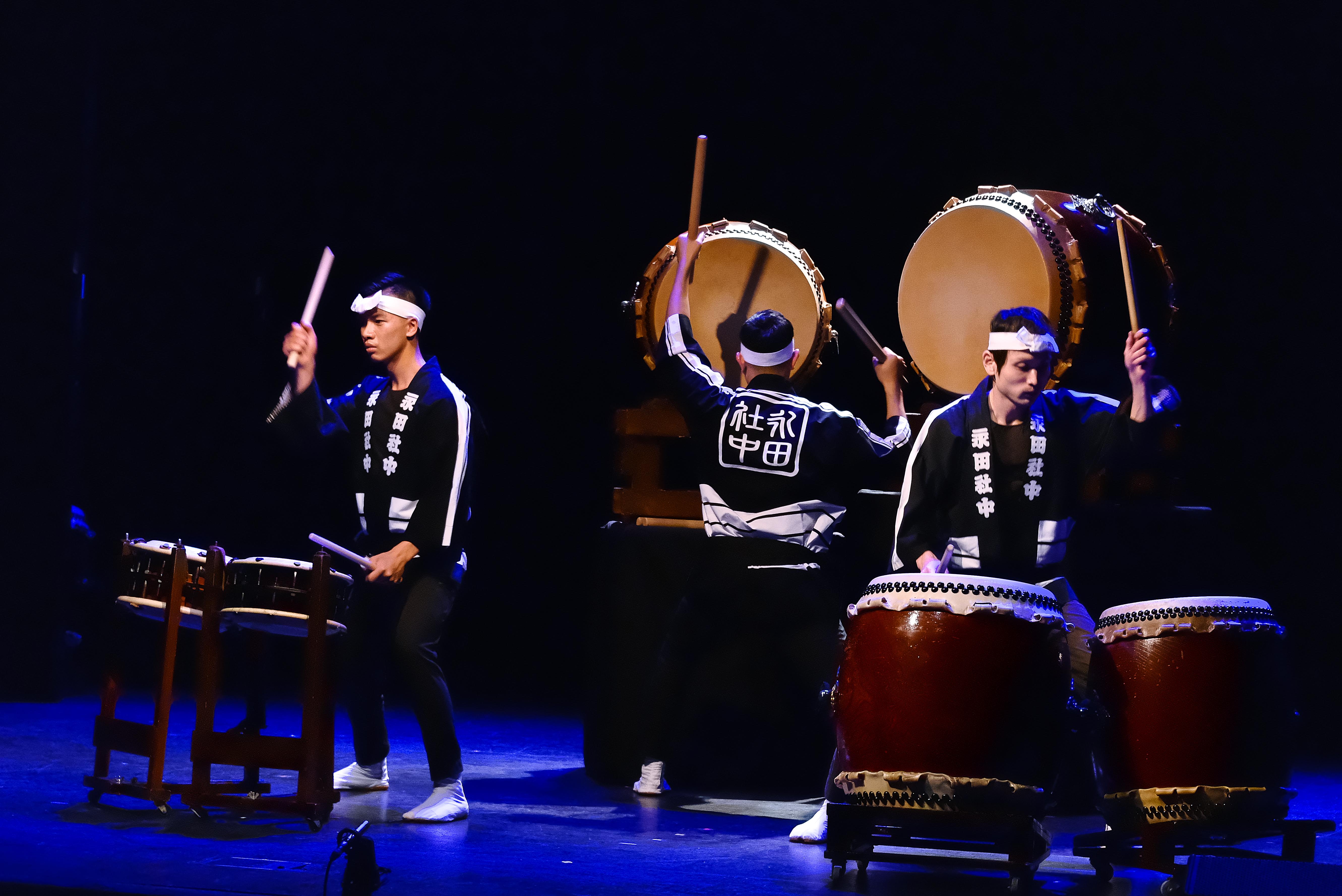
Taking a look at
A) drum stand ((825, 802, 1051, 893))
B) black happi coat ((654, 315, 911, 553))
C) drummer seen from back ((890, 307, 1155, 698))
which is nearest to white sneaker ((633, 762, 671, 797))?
black happi coat ((654, 315, 911, 553))

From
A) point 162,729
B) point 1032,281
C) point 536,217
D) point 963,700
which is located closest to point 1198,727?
point 963,700

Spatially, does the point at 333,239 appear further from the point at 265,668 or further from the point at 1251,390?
the point at 1251,390

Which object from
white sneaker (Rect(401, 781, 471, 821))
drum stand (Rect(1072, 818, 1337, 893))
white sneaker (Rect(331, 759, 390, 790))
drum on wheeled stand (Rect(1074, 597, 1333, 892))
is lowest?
white sneaker (Rect(331, 759, 390, 790))

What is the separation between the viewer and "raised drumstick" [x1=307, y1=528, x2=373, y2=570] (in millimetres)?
3521

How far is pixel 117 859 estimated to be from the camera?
307 centimetres

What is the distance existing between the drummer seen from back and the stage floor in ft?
2.21

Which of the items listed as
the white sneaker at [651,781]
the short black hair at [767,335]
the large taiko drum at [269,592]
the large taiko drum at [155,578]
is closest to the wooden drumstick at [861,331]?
the short black hair at [767,335]

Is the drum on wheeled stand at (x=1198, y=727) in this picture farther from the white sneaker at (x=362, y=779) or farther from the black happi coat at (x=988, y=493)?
the white sneaker at (x=362, y=779)

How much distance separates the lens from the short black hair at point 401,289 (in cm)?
392

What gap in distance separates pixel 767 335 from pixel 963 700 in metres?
1.44

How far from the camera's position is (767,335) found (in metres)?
4.12

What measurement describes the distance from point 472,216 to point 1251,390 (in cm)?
291

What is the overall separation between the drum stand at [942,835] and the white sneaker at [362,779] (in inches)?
56.1

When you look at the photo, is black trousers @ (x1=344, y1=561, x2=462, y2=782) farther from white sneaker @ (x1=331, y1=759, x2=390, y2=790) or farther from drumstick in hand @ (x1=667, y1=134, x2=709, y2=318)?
drumstick in hand @ (x1=667, y1=134, x2=709, y2=318)
